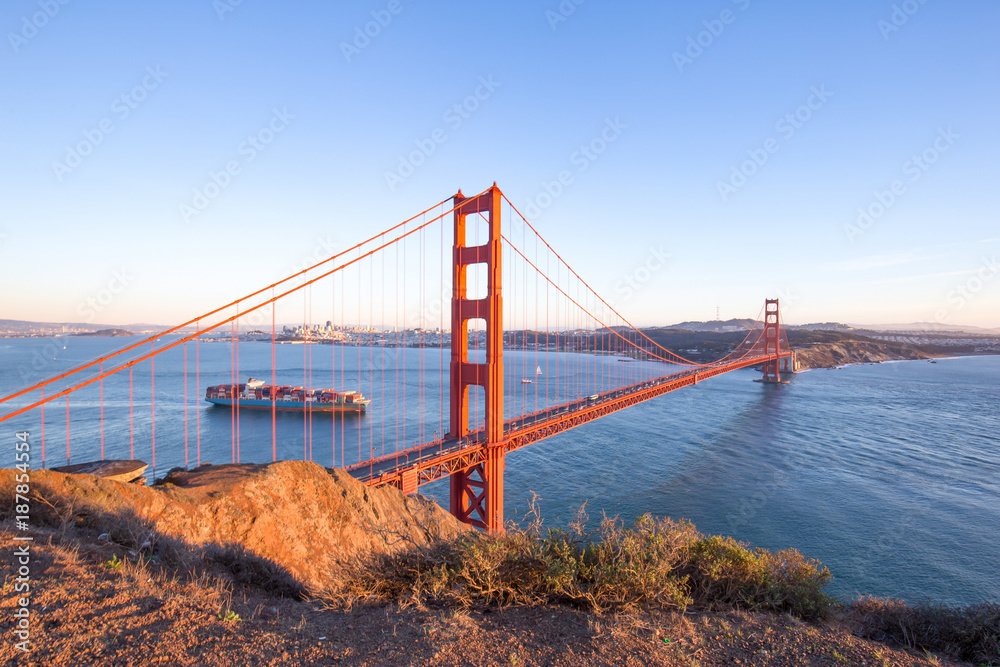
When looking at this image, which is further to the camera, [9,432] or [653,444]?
[653,444]

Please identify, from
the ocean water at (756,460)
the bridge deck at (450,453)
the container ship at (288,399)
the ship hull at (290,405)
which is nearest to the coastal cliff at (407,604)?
the bridge deck at (450,453)

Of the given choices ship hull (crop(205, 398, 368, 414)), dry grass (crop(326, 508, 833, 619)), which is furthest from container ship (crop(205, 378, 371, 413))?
dry grass (crop(326, 508, 833, 619))

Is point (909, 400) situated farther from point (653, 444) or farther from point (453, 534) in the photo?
point (453, 534)

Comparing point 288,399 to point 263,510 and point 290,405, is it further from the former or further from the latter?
point 263,510

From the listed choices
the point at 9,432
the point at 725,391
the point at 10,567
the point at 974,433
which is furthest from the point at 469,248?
the point at 725,391

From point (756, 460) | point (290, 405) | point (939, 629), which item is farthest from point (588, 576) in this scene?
point (290, 405)

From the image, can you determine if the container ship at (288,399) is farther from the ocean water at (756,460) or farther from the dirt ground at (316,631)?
the dirt ground at (316,631)
